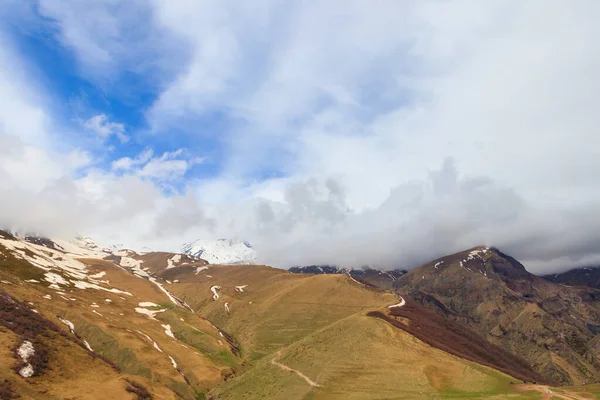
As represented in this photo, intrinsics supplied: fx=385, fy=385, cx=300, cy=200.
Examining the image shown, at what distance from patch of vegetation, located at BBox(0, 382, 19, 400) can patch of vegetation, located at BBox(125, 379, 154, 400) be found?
17.9 meters

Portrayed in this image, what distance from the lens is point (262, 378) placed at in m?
92.8

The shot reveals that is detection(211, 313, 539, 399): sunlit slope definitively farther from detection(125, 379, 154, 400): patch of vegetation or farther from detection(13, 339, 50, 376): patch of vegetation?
detection(13, 339, 50, 376): patch of vegetation

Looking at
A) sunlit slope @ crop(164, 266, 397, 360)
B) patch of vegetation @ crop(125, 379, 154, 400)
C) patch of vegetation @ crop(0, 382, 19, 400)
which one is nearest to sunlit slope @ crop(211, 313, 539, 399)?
patch of vegetation @ crop(125, 379, 154, 400)

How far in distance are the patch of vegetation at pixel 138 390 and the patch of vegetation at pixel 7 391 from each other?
17.9 meters

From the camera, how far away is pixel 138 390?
64.6 m

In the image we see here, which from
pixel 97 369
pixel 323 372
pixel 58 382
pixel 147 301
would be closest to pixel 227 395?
pixel 323 372

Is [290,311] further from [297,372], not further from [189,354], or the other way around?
[297,372]

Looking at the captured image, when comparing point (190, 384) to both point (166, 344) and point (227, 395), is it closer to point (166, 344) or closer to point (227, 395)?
point (227, 395)

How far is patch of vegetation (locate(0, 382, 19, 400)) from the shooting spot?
45981 mm

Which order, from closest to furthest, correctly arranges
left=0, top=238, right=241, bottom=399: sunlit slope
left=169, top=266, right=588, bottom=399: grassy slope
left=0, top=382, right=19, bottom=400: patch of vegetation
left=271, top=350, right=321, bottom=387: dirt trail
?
left=0, top=382, right=19, bottom=400: patch of vegetation, left=169, top=266, right=588, bottom=399: grassy slope, left=271, top=350, right=321, bottom=387: dirt trail, left=0, top=238, right=241, bottom=399: sunlit slope

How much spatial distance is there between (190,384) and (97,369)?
3022 cm

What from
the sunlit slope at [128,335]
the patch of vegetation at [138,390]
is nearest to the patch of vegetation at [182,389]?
the sunlit slope at [128,335]

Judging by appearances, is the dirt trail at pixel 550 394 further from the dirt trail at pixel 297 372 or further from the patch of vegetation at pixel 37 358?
the patch of vegetation at pixel 37 358

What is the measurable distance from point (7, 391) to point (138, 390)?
21.3 m
